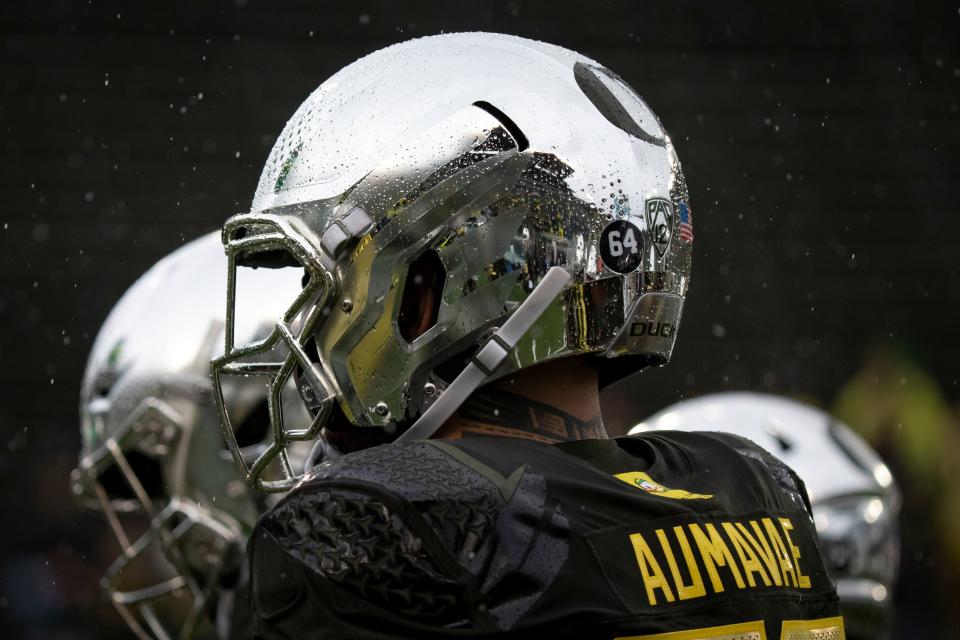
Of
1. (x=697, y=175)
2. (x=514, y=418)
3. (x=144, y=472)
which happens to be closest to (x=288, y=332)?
(x=514, y=418)

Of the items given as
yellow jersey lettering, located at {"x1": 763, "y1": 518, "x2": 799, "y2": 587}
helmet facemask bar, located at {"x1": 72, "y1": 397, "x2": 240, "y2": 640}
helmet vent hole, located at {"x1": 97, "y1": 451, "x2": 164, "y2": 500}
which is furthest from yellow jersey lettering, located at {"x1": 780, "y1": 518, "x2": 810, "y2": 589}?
helmet vent hole, located at {"x1": 97, "y1": 451, "x2": 164, "y2": 500}

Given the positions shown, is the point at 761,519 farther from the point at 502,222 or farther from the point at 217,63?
the point at 217,63

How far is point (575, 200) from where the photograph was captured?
74.4 inches

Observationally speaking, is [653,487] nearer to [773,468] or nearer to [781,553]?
[781,553]

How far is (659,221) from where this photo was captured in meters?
1.97

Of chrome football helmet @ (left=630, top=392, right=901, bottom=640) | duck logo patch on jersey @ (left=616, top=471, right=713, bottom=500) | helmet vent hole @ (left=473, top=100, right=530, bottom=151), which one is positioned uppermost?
helmet vent hole @ (left=473, top=100, right=530, bottom=151)

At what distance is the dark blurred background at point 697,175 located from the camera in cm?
721

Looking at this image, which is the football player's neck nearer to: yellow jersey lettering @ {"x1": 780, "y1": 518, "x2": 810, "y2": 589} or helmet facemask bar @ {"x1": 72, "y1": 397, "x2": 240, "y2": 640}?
yellow jersey lettering @ {"x1": 780, "y1": 518, "x2": 810, "y2": 589}

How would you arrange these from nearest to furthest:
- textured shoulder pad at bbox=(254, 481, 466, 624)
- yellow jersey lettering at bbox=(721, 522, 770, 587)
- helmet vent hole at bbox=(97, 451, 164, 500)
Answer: textured shoulder pad at bbox=(254, 481, 466, 624)
yellow jersey lettering at bbox=(721, 522, 770, 587)
helmet vent hole at bbox=(97, 451, 164, 500)

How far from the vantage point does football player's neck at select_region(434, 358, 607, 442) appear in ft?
5.97

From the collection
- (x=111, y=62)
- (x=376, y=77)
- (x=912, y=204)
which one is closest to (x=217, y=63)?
(x=111, y=62)

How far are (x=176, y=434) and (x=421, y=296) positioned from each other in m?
1.72

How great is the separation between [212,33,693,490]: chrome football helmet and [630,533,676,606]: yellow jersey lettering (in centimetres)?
30

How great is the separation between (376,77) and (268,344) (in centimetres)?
43
